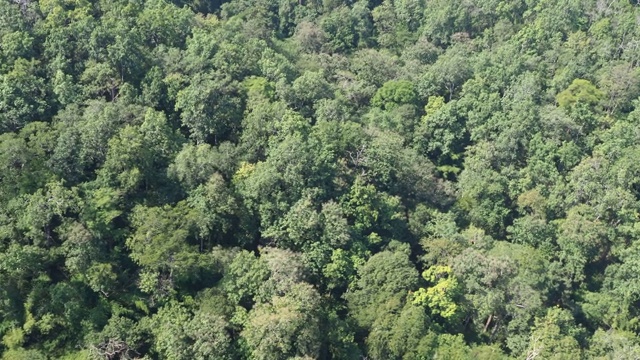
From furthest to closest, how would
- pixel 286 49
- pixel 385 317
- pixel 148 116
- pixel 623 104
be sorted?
pixel 286 49
pixel 623 104
pixel 148 116
pixel 385 317

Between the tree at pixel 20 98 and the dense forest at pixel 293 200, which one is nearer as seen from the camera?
the dense forest at pixel 293 200

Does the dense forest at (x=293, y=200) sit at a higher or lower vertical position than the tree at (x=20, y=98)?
lower

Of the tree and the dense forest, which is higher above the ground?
the tree

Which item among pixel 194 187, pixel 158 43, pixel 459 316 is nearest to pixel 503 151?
pixel 459 316

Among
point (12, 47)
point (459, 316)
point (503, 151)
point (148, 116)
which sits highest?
point (12, 47)

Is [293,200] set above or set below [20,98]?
below

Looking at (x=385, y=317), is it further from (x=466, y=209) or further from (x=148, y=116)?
(x=148, y=116)

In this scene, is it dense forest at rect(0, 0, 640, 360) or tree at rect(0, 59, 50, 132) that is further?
tree at rect(0, 59, 50, 132)

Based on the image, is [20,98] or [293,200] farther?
[20,98]
